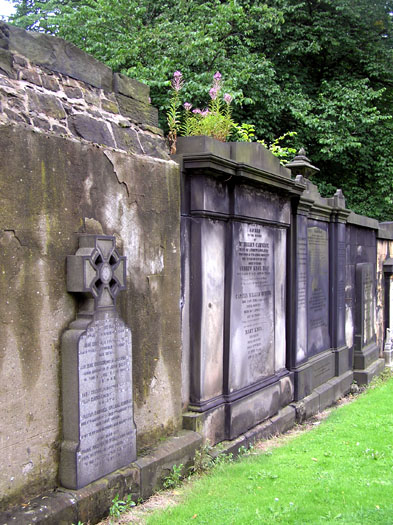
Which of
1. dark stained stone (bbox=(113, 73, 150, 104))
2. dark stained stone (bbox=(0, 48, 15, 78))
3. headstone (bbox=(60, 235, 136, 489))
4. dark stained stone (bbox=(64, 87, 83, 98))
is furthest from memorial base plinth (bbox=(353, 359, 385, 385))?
dark stained stone (bbox=(0, 48, 15, 78))

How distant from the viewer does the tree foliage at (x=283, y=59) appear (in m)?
12.9

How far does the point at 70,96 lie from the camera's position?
4.11 m

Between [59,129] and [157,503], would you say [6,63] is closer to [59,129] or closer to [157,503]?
[59,129]

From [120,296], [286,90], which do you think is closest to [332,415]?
[120,296]

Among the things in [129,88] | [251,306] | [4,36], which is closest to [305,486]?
[251,306]

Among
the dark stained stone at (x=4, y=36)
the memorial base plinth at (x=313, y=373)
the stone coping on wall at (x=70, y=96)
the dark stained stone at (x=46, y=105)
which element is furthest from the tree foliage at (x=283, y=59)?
the dark stained stone at (x=4, y=36)

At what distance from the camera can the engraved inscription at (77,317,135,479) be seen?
3688 mm

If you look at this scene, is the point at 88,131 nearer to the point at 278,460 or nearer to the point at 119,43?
the point at 278,460

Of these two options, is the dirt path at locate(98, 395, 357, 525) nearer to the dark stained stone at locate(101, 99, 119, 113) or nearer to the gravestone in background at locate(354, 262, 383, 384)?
the dark stained stone at locate(101, 99, 119, 113)

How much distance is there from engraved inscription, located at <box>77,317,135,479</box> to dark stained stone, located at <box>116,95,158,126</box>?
1865 mm

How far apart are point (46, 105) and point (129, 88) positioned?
3.82 feet

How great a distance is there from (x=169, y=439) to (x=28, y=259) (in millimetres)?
2187

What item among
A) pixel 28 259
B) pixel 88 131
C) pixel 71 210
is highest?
pixel 88 131

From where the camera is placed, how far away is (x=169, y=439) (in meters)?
4.73
